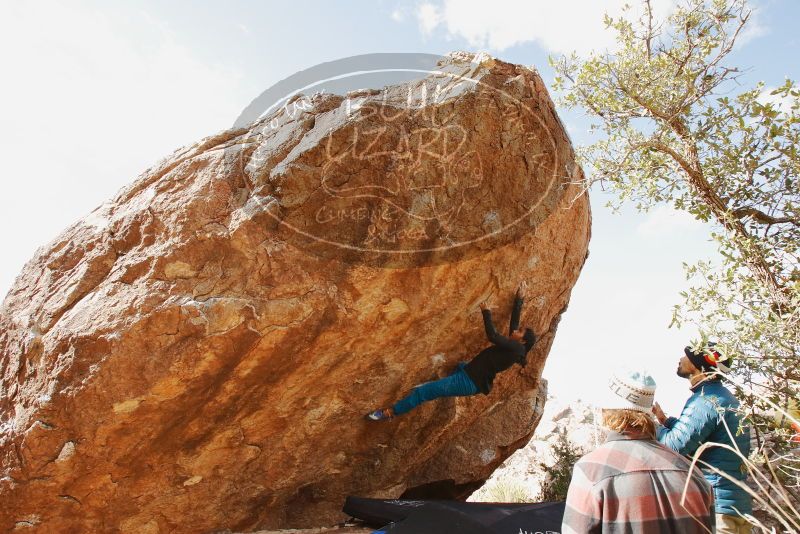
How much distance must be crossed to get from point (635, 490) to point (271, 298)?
3.38 m

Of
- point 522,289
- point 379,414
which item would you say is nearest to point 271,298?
point 379,414

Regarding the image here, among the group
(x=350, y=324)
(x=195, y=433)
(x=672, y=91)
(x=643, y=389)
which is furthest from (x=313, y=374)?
(x=672, y=91)

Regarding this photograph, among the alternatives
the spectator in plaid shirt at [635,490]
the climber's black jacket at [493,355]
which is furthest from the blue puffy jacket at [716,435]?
the climber's black jacket at [493,355]

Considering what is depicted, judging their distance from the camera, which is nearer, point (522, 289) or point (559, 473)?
point (522, 289)

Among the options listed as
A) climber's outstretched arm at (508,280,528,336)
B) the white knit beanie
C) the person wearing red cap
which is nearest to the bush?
climber's outstretched arm at (508,280,528,336)

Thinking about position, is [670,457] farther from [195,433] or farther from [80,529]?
[80,529]

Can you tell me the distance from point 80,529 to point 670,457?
5.03 m

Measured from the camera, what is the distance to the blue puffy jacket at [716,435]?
4.18 meters

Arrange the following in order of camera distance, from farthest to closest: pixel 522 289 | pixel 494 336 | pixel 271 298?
pixel 522 289 → pixel 494 336 → pixel 271 298

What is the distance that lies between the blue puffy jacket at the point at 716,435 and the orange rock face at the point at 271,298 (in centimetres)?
223

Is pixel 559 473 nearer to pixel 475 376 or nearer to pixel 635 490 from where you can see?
pixel 475 376

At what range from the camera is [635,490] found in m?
2.53

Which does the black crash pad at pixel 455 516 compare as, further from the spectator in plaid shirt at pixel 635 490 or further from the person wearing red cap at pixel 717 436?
the spectator in plaid shirt at pixel 635 490

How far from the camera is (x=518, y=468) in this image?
461 inches
